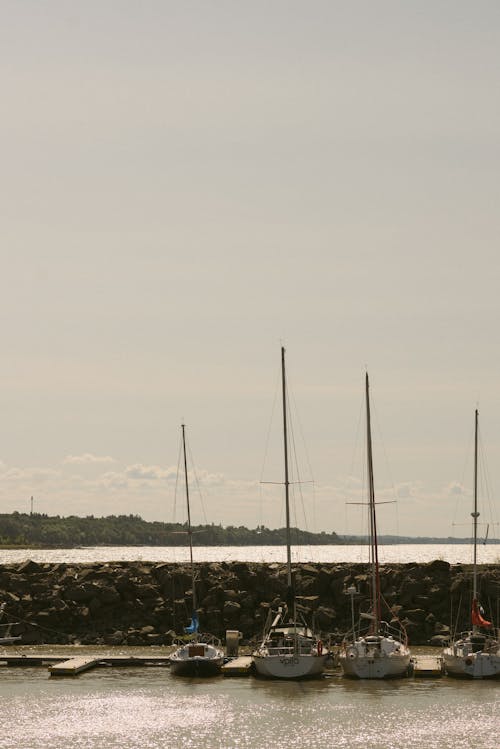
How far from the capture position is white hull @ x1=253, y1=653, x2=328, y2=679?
193 feet

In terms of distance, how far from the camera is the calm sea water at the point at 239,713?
4838cm

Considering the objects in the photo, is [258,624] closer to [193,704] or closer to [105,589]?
[105,589]

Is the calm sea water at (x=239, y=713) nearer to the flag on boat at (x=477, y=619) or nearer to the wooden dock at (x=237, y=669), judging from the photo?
the wooden dock at (x=237, y=669)

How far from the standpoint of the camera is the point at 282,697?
5634 cm

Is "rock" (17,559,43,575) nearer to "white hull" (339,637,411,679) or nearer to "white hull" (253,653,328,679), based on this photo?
"white hull" (253,653,328,679)

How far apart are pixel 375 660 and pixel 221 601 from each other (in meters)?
19.7

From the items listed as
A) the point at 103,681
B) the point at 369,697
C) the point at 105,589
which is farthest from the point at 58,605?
the point at 369,697

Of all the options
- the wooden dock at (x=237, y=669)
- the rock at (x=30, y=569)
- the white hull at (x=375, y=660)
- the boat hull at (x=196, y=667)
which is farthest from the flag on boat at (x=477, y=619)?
the rock at (x=30, y=569)

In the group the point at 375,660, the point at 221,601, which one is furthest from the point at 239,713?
the point at 221,601

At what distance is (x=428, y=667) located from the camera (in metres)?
61.3

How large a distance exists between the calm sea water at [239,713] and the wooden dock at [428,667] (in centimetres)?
73

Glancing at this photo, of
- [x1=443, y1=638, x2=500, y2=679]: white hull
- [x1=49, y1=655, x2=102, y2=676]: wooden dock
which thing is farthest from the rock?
[x1=443, y1=638, x2=500, y2=679]: white hull

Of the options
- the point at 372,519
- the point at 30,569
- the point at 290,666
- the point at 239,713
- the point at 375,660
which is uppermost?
the point at 372,519

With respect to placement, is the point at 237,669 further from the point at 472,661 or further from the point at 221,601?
the point at 221,601
